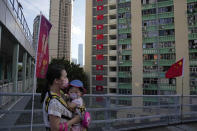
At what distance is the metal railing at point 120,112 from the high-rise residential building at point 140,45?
24.4 metres

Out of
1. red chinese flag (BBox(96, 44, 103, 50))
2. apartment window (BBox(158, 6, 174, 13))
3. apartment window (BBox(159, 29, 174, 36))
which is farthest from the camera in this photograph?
red chinese flag (BBox(96, 44, 103, 50))

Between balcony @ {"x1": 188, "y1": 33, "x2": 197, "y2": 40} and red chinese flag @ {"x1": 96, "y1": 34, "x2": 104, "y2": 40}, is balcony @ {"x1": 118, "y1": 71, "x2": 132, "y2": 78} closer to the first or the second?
red chinese flag @ {"x1": 96, "y1": 34, "x2": 104, "y2": 40}

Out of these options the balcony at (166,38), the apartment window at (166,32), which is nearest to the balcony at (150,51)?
the balcony at (166,38)

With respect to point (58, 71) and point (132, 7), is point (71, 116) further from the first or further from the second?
point (132, 7)

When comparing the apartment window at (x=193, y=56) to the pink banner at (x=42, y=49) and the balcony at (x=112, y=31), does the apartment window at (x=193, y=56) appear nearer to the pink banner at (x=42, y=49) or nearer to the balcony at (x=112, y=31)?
the balcony at (x=112, y=31)

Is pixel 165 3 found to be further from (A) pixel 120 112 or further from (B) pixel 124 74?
(A) pixel 120 112

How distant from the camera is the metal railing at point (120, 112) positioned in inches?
147

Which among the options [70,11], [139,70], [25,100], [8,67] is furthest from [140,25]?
[70,11]

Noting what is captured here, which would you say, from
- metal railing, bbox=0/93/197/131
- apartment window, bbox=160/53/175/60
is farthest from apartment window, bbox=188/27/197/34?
metal railing, bbox=0/93/197/131

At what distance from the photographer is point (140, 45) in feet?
106

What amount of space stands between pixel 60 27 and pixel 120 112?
10209 cm

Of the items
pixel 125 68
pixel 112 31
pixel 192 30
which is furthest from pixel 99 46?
pixel 192 30

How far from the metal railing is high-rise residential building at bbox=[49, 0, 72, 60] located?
304 feet

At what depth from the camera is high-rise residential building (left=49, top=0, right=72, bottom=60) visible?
3738 inches
